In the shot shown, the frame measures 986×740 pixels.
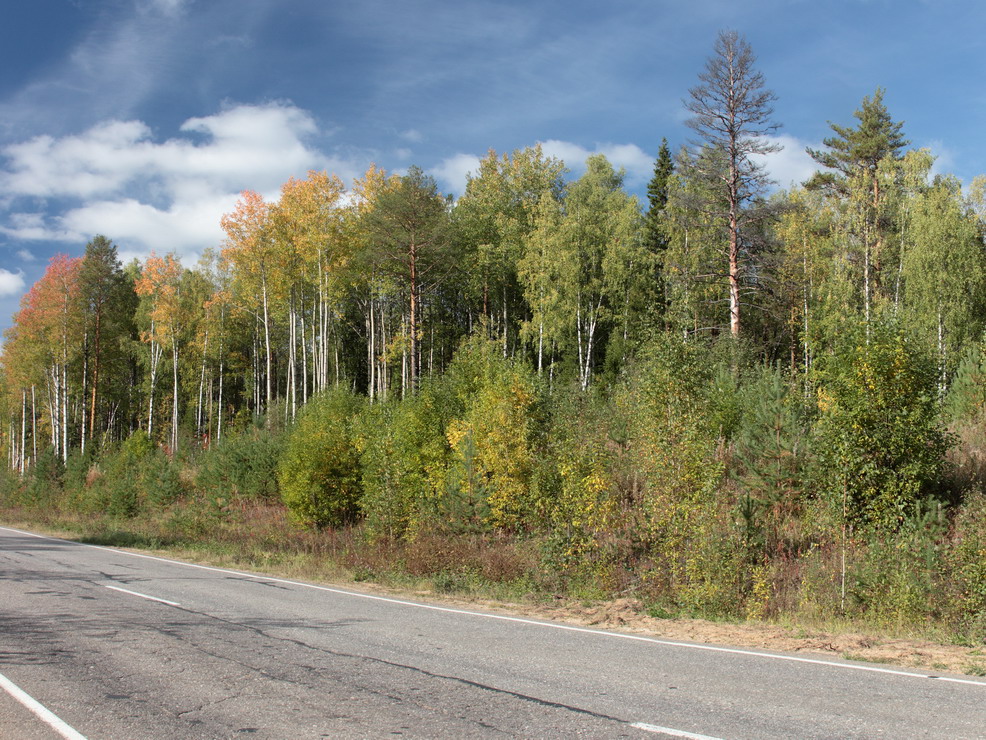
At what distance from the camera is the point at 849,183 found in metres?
37.6

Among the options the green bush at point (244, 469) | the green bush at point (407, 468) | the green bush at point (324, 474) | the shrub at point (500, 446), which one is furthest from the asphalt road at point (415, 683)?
the green bush at point (244, 469)

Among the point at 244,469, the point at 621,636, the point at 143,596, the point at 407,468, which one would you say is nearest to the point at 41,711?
the point at 621,636

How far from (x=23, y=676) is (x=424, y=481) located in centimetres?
1428

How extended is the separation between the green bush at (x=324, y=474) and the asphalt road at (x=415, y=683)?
45.2ft

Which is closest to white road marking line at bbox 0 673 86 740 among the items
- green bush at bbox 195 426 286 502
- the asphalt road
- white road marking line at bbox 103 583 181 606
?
the asphalt road

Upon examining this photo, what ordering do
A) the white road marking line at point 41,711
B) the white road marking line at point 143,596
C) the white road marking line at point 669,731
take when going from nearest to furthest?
1. the white road marking line at point 669,731
2. the white road marking line at point 41,711
3. the white road marking line at point 143,596

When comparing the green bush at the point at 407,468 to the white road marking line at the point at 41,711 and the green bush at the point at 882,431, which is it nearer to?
the green bush at the point at 882,431

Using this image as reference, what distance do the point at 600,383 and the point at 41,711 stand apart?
24.7 m

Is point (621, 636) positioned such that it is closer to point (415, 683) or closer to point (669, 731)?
point (415, 683)

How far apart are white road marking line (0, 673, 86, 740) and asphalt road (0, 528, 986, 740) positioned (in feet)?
0.07

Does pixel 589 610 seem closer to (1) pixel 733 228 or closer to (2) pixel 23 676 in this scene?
(2) pixel 23 676

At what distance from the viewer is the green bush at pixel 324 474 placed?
81.7 feet

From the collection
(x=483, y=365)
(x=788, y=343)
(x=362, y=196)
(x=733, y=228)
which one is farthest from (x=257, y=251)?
(x=788, y=343)

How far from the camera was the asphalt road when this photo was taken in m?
5.40
